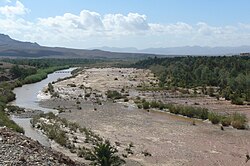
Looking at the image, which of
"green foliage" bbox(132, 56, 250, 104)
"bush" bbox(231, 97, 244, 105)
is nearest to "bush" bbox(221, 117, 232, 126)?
"bush" bbox(231, 97, 244, 105)

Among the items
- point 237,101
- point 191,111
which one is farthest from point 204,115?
point 237,101

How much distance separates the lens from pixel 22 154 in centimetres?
1631

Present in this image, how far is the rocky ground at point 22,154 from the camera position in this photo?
15.6 metres

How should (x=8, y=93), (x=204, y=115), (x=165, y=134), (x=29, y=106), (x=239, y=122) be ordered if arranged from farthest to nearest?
(x=8, y=93) < (x=29, y=106) < (x=204, y=115) < (x=239, y=122) < (x=165, y=134)

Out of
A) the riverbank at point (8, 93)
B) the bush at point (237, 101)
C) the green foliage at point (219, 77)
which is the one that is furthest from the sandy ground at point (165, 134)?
the green foliage at point (219, 77)

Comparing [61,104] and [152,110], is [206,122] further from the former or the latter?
[61,104]

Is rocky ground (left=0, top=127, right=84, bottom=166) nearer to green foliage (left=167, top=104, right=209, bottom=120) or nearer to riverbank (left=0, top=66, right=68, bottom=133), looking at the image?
riverbank (left=0, top=66, right=68, bottom=133)

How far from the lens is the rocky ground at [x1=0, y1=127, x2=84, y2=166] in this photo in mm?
15617

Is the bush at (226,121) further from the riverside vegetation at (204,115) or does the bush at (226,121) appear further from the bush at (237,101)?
the bush at (237,101)

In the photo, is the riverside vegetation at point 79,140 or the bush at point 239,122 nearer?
the riverside vegetation at point 79,140

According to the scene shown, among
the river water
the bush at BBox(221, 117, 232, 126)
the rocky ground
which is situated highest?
the rocky ground

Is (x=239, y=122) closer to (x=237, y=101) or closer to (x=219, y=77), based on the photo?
(x=237, y=101)

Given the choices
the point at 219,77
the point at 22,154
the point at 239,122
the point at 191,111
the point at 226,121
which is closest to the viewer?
the point at 22,154

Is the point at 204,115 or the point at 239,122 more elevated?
the point at 239,122
